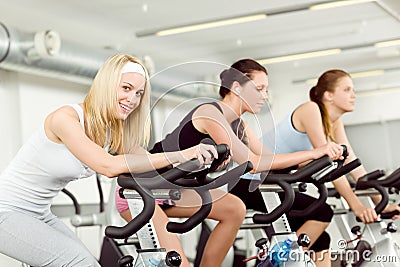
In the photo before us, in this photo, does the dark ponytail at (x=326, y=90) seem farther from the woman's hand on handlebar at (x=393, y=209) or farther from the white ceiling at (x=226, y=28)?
the white ceiling at (x=226, y=28)

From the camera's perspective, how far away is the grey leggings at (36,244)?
2232 millimetres

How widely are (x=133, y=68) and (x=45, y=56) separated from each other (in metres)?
3.93

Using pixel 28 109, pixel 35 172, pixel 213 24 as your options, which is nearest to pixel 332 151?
pixel 35 172

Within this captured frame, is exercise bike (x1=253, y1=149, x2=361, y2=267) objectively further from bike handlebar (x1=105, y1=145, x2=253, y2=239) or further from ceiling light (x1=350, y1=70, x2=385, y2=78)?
ceiling light (x1=350, y1=70, x2=385, y2=78)

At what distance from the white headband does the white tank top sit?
0.67 ft

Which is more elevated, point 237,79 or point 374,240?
point 237,79

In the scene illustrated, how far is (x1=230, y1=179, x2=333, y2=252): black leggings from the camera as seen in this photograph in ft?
10.6

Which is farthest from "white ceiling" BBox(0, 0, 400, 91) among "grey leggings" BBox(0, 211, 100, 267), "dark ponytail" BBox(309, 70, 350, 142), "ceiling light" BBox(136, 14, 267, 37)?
"grey leggings" BBox(0, 211, 100, 267)

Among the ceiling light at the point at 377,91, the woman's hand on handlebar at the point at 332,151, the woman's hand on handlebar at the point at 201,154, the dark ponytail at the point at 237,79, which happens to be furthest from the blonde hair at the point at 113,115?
the ceiling light at the point at 377,91

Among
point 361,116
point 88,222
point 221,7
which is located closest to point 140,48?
point 221,7

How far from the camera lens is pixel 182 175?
2227 millimetres

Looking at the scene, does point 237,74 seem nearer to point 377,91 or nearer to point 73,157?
point 73,157

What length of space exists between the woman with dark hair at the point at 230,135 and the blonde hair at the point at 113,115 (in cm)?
21

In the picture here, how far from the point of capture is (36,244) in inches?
87.8
